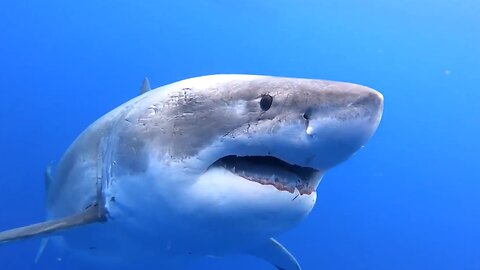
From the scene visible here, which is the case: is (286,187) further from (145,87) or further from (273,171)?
(145,87)

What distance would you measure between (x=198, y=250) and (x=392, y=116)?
51.5 meters

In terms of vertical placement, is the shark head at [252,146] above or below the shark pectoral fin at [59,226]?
above

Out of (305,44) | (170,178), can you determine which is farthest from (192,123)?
(305,44)

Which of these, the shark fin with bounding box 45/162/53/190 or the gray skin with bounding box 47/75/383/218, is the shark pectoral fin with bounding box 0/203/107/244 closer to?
the gray skin with bounding box 47/75/383/218

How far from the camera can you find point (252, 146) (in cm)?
243

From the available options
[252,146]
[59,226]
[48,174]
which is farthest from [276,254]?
[48,174]

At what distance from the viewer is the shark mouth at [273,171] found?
2.51 metres

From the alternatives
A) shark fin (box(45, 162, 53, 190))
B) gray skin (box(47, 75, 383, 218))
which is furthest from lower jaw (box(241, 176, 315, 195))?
shark fin (box(45, 162, 53, 190))

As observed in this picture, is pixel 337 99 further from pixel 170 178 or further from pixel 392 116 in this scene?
pixel 392 116

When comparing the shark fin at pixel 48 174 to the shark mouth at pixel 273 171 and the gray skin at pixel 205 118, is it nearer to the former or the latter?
the gray skin at pixel 205 118

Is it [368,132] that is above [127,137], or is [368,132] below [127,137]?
above

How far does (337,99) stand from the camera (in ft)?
7.43

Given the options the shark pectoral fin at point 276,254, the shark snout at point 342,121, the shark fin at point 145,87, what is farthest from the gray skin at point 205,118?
the shark fin at point 145,87

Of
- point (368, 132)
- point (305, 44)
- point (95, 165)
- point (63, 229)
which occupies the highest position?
point (305, 44)
